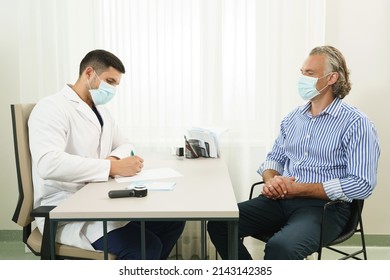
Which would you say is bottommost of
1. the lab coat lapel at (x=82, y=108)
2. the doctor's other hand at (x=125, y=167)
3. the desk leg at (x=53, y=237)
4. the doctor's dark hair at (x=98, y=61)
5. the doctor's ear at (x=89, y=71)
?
the desk leg at (x=53, y=237)

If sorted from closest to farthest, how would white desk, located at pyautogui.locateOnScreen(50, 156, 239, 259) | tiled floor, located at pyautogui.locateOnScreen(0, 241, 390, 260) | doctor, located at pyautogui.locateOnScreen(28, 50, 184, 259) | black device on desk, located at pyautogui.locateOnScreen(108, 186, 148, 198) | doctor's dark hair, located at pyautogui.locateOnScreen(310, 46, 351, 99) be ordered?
white desk, located at pyautogui.locateOnScreen(50, 156, 239, 259)
black device on desk, located at pyautogui.locateOnScreen(108, 186, 148, 198)
doctor, located at pyautogui.locateOnScreen(28, 50, 184, 259)
doctor's dark hair, located at pyautogui.locateOnScreen(310, 46, 351, 99)
tiled floor, located at pyautogui.locateOnScreen(0, 241, 390, 260)

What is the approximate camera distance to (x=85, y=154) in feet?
6.78

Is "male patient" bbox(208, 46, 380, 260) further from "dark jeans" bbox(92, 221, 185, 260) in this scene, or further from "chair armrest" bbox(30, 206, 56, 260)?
"chair armrest" bbox(30, 206, 56, 260)

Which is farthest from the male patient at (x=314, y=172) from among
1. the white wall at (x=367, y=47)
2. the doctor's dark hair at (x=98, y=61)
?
the doctor's dark hair at (x=98, y=61)

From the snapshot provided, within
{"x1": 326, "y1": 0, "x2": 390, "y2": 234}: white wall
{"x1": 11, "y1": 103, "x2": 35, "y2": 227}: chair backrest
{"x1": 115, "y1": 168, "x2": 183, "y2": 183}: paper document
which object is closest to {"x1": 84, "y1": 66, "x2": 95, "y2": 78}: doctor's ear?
{"x1": 11, "y1": 103, "x2": 35, "y2": 227}: chair backrest

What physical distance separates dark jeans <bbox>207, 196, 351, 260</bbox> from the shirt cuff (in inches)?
2.1

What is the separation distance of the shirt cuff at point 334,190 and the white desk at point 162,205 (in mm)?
475

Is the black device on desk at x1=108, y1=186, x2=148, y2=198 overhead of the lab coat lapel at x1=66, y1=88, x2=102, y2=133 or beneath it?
beneath

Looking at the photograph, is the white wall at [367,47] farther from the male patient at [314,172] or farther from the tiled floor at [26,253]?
the male patient at [314,172]

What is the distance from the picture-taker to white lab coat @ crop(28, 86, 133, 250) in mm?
1696

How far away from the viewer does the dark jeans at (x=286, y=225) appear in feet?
5.72

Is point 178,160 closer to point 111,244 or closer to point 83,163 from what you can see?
point 83,163

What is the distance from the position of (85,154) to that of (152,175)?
0.36 m

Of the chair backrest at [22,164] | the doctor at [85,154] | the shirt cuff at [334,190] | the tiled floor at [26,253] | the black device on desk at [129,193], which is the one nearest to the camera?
the black device on desk at [129,193]
